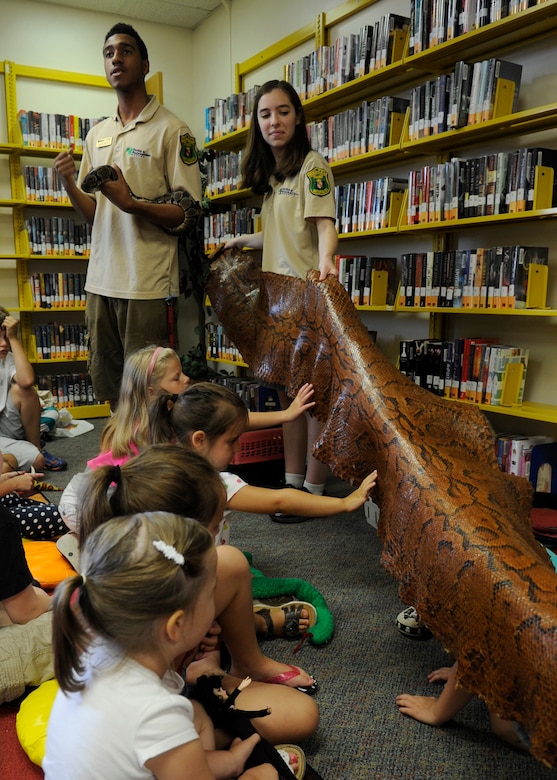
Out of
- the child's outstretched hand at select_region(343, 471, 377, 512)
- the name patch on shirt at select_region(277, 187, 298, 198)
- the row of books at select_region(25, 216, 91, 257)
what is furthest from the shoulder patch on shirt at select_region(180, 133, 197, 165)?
the row of books at select_region(25, 216, 91, 257)

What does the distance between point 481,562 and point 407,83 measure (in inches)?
116

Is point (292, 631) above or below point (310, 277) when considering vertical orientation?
below

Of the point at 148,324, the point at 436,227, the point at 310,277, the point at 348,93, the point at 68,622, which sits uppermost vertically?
the point at 348,93

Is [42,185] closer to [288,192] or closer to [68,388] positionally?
[68,388]

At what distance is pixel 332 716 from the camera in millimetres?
1476

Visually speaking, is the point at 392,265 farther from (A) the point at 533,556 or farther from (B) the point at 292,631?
(A) the point at 533,556

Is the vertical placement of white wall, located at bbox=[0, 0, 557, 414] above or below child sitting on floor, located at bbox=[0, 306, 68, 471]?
above

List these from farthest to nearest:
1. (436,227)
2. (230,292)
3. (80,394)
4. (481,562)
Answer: (80,394), (436,227), (230,292), (481,562)

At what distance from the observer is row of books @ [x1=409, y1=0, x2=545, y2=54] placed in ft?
8.34

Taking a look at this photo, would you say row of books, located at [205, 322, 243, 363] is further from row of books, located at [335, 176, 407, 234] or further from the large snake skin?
the large snake skin

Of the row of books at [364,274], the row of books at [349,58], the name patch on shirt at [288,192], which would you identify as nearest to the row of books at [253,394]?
the row of books at [364,274]

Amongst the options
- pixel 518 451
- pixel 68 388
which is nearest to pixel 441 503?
pixel 518 451

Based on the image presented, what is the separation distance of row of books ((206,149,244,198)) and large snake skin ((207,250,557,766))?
2.77 m

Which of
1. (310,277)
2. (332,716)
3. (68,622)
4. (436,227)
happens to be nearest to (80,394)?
(436,227)
